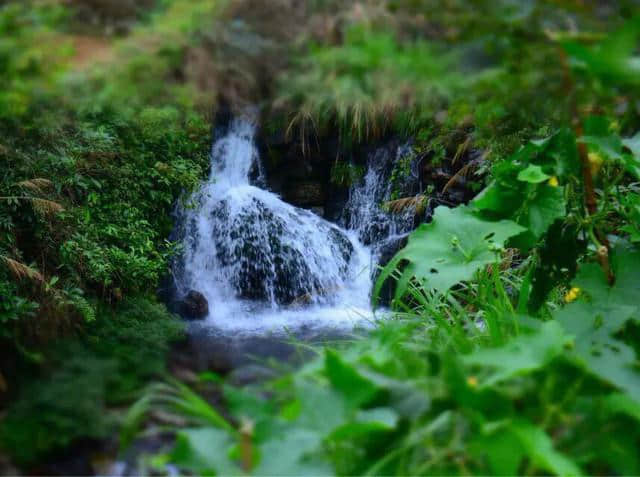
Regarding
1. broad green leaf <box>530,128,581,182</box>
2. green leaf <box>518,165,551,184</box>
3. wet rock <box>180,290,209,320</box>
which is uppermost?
→ broad green leaf <box>530,128,581,182</box>

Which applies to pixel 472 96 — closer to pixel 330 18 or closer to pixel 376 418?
pixel 330 18

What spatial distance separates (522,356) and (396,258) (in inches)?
25.2

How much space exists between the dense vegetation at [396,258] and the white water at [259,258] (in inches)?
9.7

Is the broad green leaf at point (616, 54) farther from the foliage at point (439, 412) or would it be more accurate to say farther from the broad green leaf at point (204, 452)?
the broad green leaf at point (204, 452)

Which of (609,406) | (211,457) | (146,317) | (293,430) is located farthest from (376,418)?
(146,317)

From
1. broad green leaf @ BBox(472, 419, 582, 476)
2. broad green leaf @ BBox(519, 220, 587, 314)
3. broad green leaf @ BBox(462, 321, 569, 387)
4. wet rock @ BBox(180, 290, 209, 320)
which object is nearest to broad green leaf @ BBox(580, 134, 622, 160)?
broad green leaf @ BBox(519, 220, 587, 314)

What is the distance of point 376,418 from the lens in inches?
28.6

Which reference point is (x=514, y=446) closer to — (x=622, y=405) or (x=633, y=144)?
(x=622, y=405)

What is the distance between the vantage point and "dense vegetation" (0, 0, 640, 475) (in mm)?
733

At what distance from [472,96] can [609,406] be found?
62 cm

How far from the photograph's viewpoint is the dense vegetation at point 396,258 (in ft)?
2.41

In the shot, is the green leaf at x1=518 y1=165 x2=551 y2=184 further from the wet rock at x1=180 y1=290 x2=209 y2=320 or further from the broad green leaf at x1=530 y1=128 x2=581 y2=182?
the wet rock at x1=180 y1=290 x2=209 y2=320

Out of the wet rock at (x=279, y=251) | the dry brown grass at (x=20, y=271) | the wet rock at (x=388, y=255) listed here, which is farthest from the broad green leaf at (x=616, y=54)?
the wet rock at (x=388, y=255)

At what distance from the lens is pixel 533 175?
1312 millimetres
